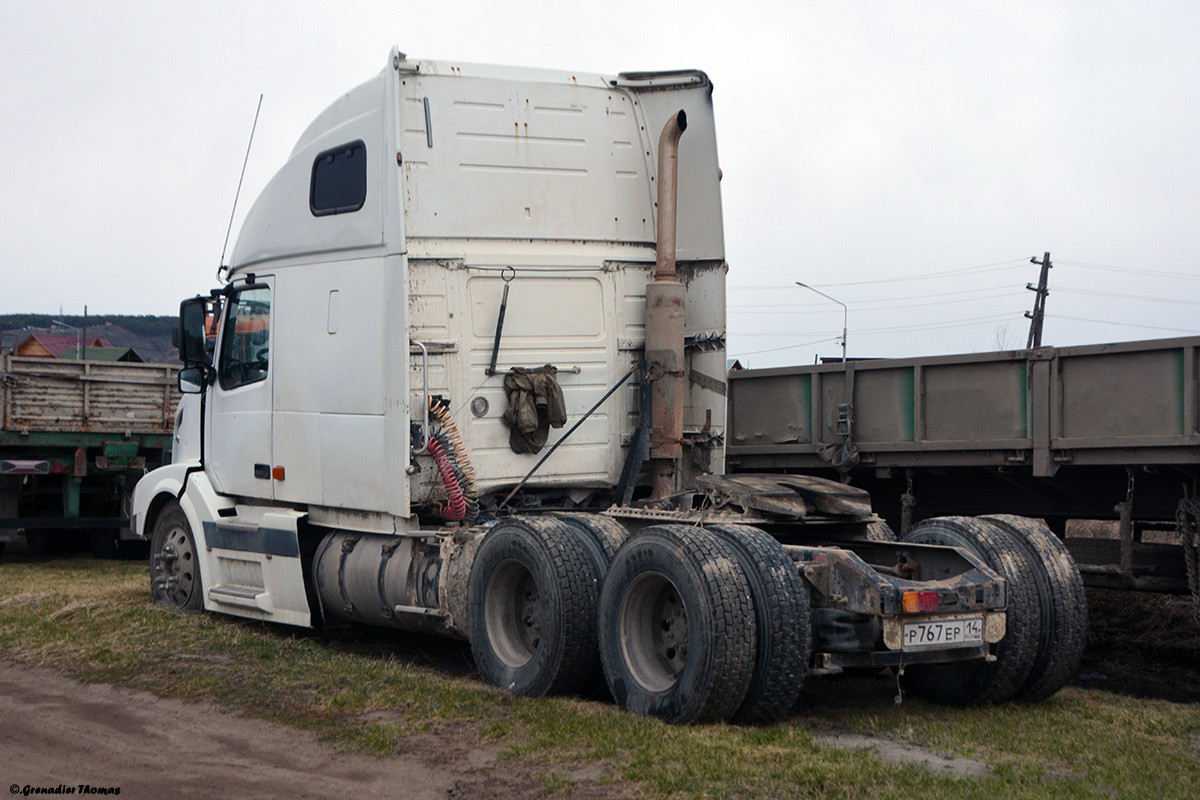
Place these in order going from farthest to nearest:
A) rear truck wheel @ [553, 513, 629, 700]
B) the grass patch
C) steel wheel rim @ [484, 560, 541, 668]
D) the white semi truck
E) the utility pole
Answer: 1. the utility pole
2. steel wheel rim @ [484, 560, 541, 668]
3. rear truck wheel @ [553, 513, 629, 700]
4. the white semi truck
5. the grass patch

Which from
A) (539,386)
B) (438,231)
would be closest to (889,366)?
(539,386)

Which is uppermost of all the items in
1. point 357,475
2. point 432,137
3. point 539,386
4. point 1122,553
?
point 432,137

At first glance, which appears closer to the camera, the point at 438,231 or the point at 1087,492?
the point at 438,231

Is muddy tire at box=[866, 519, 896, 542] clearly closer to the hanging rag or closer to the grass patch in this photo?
the grass patch

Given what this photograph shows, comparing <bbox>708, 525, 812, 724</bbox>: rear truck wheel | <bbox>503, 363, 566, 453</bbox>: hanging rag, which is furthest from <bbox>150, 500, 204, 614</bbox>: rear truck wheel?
<bbox>708, 525, 812, 724</bbox>: rear truck wheel

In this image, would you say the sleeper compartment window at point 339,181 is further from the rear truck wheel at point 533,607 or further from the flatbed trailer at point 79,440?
the flatbed trailer at point 79,440

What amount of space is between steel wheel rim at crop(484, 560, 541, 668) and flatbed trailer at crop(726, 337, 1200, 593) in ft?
11.2

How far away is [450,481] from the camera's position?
304 inches

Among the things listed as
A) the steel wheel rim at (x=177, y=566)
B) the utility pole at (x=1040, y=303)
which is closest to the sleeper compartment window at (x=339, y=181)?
the steel wheel rim at (x=177, y=566)

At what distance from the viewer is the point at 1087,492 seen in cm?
869

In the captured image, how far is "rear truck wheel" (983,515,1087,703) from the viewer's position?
255 inches

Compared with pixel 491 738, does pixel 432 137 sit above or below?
above

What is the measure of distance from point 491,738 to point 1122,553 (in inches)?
181

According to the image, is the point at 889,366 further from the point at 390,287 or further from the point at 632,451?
the point at 390,287
